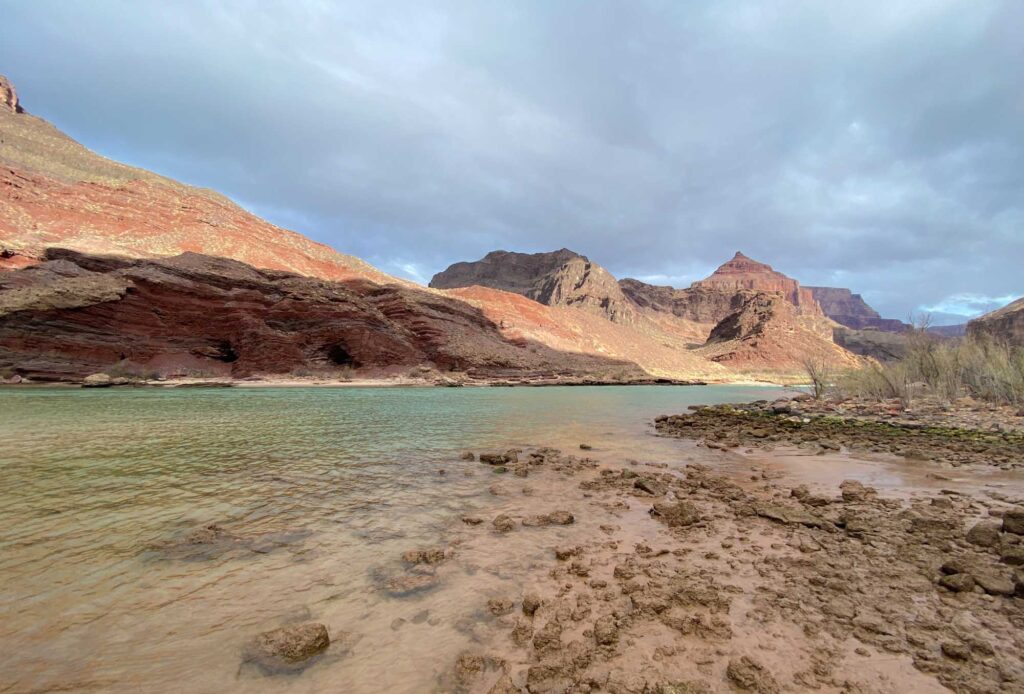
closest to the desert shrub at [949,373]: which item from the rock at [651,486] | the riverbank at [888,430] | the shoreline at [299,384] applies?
the riverbank at [888,430]

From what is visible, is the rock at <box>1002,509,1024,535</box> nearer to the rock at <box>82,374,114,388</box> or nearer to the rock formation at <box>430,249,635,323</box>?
the rock at <box>82,374,114,388</box>

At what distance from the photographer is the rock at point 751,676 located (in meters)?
2.58

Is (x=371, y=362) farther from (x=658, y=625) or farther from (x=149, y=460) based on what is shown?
(x=658, y=625)

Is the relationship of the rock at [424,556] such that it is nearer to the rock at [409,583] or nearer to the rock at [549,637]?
the rock at [409,583]

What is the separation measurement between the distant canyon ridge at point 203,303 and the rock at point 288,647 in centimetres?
4093

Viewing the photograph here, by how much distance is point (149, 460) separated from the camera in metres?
8.52

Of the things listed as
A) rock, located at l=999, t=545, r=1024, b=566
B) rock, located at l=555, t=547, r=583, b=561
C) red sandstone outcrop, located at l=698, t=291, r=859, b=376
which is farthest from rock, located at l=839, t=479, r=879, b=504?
red sandstone outcrop, located at l=698, t=291, r=859, b=376

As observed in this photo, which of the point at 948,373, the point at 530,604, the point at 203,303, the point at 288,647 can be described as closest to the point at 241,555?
the point at 288,647

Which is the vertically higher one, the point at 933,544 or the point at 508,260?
the point at 508,260

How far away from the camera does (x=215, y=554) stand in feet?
14.9

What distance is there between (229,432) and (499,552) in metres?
11.2

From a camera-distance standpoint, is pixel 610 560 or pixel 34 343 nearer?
pixel 610 560

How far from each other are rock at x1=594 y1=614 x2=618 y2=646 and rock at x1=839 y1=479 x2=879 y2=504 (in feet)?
18.7

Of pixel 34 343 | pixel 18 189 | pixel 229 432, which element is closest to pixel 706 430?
pixel 229 432
